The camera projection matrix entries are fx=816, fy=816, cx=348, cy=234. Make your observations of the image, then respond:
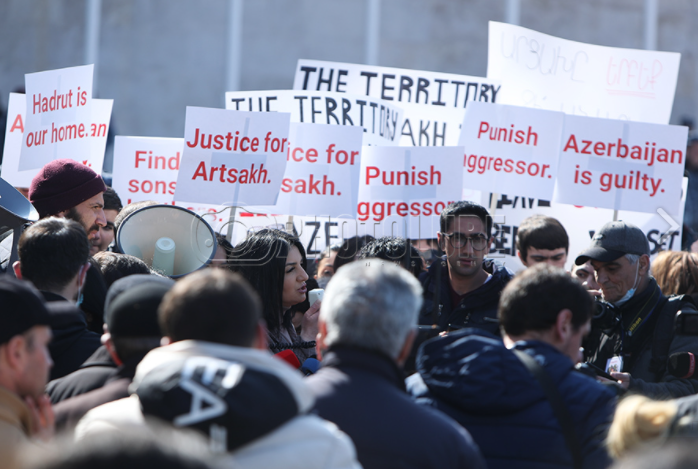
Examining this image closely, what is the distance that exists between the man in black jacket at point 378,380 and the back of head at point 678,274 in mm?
2664

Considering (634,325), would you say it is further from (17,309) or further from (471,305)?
(17,309)

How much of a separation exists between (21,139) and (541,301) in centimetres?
465

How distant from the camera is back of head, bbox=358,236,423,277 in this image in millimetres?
4660

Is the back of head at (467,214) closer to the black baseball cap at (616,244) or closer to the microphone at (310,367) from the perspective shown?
the black baseball cap at (616,244)

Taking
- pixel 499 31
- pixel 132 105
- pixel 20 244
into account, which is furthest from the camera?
pixel 132 105

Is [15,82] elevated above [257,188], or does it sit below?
above

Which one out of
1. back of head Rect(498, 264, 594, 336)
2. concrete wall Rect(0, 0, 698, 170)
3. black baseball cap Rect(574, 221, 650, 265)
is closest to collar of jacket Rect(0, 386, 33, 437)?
back of head Rect(498, 264, 594, 336)

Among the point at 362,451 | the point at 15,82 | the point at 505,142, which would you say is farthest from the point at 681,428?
the point at 15,82

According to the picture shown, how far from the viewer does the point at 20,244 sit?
2967 mm

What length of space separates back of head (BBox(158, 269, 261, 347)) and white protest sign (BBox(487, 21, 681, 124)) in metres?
4.98

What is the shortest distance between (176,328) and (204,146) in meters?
3.47

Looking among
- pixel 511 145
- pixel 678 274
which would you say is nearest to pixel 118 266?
pixel 678 274

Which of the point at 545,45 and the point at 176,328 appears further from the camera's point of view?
the point at 545,45

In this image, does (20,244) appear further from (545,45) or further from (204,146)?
(545,45)
